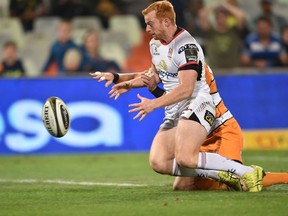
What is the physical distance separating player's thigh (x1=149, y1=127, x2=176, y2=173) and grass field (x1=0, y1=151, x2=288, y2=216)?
276mm

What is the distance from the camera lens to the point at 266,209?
7289mm

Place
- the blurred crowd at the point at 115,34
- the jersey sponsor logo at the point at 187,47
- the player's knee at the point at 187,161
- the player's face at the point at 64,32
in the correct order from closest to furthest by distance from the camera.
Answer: the player's knee at the point at 187,161 → the jersey sponsor logo at the point at 187,47 → the blurred crowd at the point at 115,34 → the player's face at the point at 64,32

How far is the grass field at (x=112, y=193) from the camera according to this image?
7.43m

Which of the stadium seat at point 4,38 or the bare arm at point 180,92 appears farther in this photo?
the stadium seat at point 4,38

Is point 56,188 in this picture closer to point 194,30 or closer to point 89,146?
point 89,146

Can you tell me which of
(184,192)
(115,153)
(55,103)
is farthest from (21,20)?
(184,192)

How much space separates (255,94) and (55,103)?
6400 millimetres

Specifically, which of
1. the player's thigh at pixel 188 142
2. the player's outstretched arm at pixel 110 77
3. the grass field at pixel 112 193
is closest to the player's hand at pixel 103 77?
the player's outstretched arm at pixel 110 77

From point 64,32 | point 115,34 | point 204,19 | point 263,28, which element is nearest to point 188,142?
point 64,32

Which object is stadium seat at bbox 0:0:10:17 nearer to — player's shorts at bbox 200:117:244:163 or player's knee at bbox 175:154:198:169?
player's shorts at bbox 200:117:244:163

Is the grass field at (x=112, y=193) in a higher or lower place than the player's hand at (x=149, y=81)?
lower

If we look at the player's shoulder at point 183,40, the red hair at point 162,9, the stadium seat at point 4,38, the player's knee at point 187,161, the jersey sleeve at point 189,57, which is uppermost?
the red hair at point 162,9

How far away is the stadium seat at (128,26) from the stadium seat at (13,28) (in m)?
2.10

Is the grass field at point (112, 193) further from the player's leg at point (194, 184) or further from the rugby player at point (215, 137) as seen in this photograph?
the rugby player at point (215, 137)
